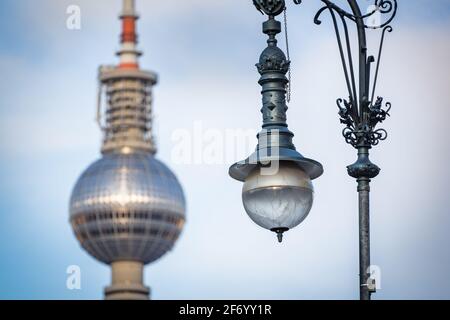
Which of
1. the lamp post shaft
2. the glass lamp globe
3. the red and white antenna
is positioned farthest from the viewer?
the red and white antenna

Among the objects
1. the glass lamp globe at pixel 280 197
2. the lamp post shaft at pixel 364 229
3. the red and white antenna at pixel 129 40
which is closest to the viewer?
the glass lamp globe at pixel 280 197

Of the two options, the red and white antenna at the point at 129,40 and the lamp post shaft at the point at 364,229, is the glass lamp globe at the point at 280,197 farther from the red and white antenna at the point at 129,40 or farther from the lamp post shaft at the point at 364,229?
the red and white antenna at the point at 129,40

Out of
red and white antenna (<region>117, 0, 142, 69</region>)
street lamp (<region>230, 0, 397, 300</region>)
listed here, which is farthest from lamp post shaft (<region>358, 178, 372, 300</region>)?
red and white antenna (<region>117, 0, 142, 69</region>)

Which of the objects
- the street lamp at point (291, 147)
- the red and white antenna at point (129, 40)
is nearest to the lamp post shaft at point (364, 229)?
the street lamp at point (291, 147)

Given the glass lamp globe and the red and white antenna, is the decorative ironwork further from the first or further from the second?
the red and white antenna

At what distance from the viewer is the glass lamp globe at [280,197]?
23188 millimetres

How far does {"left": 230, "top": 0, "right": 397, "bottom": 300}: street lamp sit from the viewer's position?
914 inches

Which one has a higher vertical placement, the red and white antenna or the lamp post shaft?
the red and white antenna

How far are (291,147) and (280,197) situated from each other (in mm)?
906

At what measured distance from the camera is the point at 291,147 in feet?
77.4

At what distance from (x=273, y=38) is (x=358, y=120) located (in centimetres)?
197

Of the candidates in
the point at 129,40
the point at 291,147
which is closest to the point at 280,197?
the point at 291,147

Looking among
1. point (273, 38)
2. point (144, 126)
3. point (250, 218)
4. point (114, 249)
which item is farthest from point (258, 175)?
point (114, 249)
